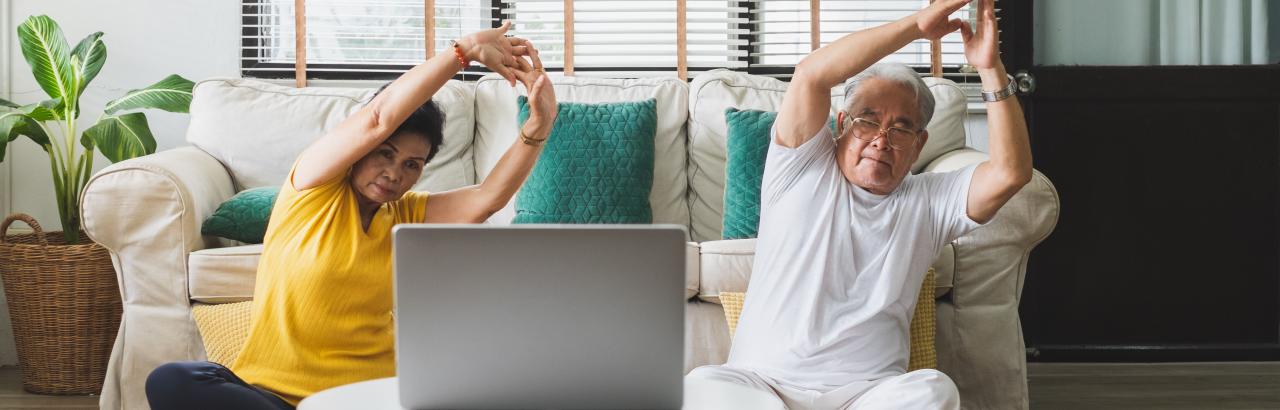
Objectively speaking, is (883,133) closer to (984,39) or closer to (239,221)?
(984,39)

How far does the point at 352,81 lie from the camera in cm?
355

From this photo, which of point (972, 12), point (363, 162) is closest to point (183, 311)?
point (363, 162)

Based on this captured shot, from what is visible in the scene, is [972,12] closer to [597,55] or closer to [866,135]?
[597,55]

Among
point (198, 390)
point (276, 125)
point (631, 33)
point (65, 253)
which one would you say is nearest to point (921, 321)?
point (198, 390)

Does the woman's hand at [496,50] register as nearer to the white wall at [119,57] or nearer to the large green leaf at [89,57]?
the large green leaf at [89,57]

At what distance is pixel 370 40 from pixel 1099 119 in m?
2.36

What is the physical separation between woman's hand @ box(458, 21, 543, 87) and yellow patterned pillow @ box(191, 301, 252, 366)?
3.43ft

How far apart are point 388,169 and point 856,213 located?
31.1 inches

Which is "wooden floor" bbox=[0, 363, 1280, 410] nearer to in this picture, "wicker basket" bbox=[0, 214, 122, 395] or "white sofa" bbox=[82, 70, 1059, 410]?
"wicker basket" bbox=[0, 214, 122, 395]

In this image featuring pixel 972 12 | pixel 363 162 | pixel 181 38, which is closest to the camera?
pixel 363 162

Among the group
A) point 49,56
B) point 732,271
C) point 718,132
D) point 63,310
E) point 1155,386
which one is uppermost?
point 49,56

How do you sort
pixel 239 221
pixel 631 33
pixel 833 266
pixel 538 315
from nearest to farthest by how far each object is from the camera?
pixel 538 315, pixel 833 266, pixel 239 221, pixel 631 33

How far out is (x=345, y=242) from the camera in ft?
5.34

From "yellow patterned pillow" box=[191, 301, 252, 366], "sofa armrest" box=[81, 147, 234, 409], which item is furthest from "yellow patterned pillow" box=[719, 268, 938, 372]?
"sofa armrest" box=[81, 147, 234, 409]
